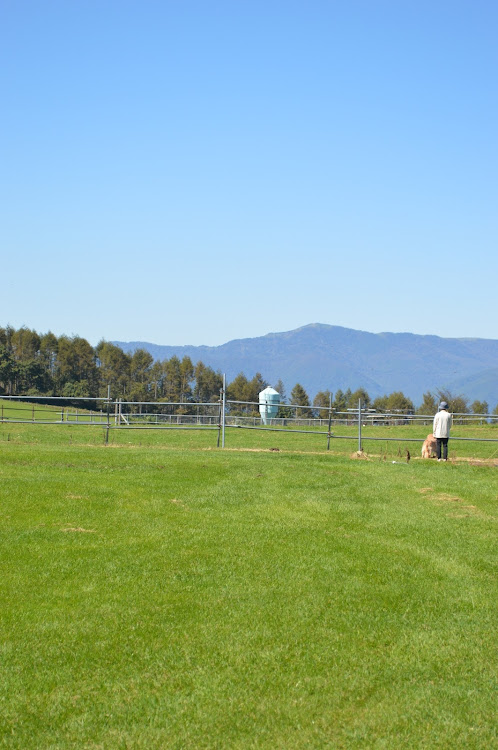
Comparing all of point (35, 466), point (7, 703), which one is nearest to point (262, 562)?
point (7, 703)

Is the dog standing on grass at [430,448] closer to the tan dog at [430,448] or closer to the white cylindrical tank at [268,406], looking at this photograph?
the tan dog at [430,448]

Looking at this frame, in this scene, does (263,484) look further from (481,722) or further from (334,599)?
(481,722)

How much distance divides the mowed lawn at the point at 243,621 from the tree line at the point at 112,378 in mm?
76757

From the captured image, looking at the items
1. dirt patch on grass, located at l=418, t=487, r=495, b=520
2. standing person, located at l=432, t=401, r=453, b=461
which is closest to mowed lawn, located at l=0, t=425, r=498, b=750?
dirt patch on grass, located at l=418, t=487, r=495, b=520

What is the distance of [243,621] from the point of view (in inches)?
287

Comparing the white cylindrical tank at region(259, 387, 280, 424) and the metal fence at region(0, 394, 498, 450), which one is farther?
the white cylindrical tank at region(259, 387, 280, 424)

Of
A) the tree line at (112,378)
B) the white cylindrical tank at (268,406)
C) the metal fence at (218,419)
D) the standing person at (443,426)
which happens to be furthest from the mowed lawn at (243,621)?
the tree line at (112,378)

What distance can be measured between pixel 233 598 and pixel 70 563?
230cm

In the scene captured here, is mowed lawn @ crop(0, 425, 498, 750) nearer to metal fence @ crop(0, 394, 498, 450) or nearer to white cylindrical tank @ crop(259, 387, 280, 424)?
metal fence @ crop(0, 394, 498, 450)

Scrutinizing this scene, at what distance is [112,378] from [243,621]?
4463 inches

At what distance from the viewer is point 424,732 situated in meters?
5.34

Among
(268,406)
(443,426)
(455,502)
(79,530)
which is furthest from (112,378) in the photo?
(79,530)

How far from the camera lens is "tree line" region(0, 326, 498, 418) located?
316 feet

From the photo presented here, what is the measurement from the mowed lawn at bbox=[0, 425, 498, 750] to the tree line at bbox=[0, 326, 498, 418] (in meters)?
76.8
